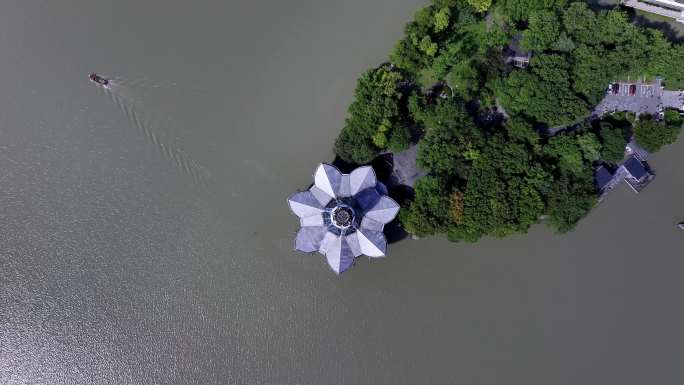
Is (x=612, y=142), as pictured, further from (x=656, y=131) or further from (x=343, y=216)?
(x=343, y=216)

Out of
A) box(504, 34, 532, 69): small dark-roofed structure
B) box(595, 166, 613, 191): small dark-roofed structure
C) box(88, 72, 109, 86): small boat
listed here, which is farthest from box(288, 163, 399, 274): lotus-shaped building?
box(88, 72, 109, 86): small boat

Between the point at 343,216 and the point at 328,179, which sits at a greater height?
the point at 328,179

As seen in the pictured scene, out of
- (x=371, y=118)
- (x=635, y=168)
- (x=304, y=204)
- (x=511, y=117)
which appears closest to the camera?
(x=304, y=204)

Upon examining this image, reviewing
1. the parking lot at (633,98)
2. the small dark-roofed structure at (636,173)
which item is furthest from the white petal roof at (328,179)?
the small dark-roofed structure at (636,173)

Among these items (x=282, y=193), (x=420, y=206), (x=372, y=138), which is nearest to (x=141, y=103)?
(x=282, y=193)

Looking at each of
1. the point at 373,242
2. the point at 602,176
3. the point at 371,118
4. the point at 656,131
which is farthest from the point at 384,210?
the point at 656,131

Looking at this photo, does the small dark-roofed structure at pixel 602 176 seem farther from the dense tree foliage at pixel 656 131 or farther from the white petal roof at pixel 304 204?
the white petal roof at pixel 304 204
